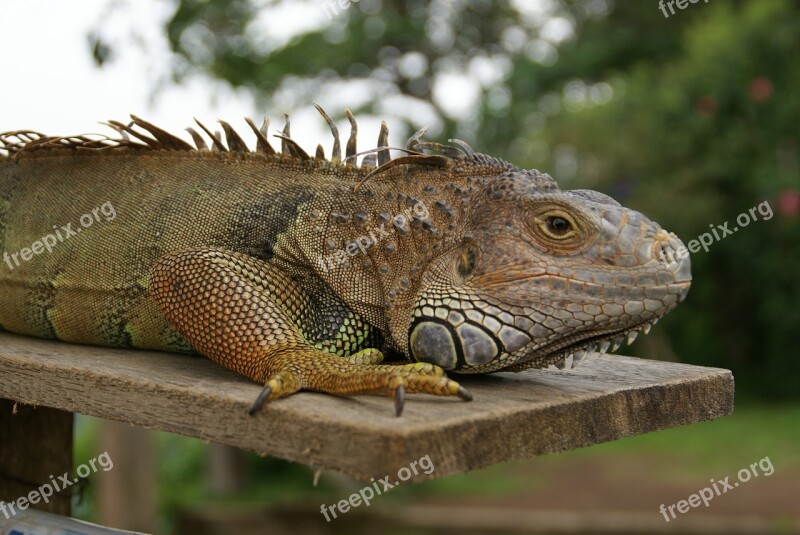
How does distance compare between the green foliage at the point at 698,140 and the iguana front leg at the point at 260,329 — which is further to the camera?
the green foliage at the point at 698,140

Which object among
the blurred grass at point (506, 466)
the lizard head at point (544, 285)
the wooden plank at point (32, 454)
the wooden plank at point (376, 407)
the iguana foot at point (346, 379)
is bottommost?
the blurred grass at point (506, 466)

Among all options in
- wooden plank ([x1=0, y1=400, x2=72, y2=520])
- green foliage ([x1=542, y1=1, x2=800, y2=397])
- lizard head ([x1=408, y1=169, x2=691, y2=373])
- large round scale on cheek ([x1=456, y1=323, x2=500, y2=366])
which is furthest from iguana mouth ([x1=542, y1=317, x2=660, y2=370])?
green foliage ([x1=542, y1=1, x2=800, y2=397])

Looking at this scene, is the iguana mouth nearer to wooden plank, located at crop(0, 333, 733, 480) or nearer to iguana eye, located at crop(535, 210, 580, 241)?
wooden plank, located at crop(0, 333, 733, 480)

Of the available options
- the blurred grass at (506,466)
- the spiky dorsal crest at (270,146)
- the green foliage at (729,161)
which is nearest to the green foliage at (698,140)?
the green foliage at (729,161)

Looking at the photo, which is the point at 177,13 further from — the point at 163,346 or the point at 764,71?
the point at 764,71

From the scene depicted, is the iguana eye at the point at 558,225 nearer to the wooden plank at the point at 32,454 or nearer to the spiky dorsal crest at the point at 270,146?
the spiky dorsal crest at the point at 270,146

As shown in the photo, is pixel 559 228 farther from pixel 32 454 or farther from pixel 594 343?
pixel 32 454

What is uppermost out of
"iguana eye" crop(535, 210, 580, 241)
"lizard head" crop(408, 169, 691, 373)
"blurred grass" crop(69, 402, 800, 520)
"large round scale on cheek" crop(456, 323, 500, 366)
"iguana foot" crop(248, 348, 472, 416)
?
"iguana eye" crop(535, 210, 580, 241)

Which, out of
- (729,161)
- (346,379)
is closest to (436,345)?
(346,379)
